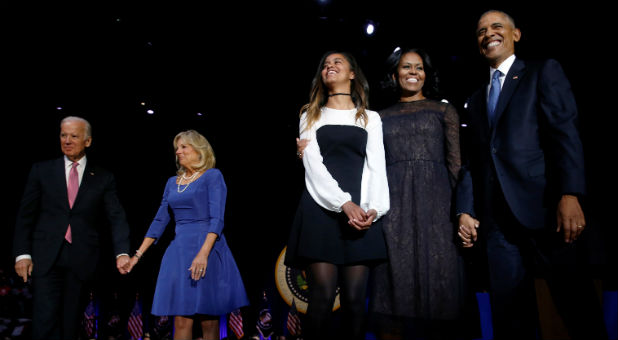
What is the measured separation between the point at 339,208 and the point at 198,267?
4.10 feet

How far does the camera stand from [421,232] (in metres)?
2.00

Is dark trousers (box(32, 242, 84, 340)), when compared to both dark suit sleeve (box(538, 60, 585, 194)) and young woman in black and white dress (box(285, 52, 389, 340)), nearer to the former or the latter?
young woman in black and white dress (box(285, 52, 389, 340))

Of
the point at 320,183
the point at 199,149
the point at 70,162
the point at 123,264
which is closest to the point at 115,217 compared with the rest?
the point at 123,264

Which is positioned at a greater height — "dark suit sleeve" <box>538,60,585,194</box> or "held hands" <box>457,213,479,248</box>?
"dark suit sleeve" <box>538,60,585,194</box>

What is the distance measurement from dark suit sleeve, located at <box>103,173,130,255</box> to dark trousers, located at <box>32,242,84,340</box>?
0.32 meters

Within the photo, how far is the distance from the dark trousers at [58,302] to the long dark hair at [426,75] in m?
2.06

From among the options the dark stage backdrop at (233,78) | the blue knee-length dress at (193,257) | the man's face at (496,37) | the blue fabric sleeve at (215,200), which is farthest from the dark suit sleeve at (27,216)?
the man's face at (496,37)

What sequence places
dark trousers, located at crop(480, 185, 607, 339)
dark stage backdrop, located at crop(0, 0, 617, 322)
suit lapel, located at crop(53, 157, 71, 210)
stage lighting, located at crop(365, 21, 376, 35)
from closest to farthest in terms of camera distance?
1. dark trousers, located at crop(480, 185, 607, 339)
2. suit lapel, located at crop(53, 157, 71, 210)
3. dark stage backdrop, located at crop(0, 0, 617, 322)
4. stage lighting, located at crop(365, 21, 376, 35)

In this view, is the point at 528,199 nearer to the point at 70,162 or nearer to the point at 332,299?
the point at 332,299

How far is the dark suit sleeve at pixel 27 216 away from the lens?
2.54m

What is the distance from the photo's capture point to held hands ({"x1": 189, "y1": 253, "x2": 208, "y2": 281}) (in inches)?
107

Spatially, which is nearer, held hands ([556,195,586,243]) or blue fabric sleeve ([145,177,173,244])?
held hands ([556,195,586,243])

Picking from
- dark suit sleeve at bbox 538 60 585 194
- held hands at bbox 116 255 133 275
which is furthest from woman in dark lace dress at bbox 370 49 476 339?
held hands at bbox 116 255 133 275

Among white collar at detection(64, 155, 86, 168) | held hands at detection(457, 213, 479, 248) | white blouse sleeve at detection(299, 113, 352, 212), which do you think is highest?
white collar at detection(64, 155, 86, 168)
